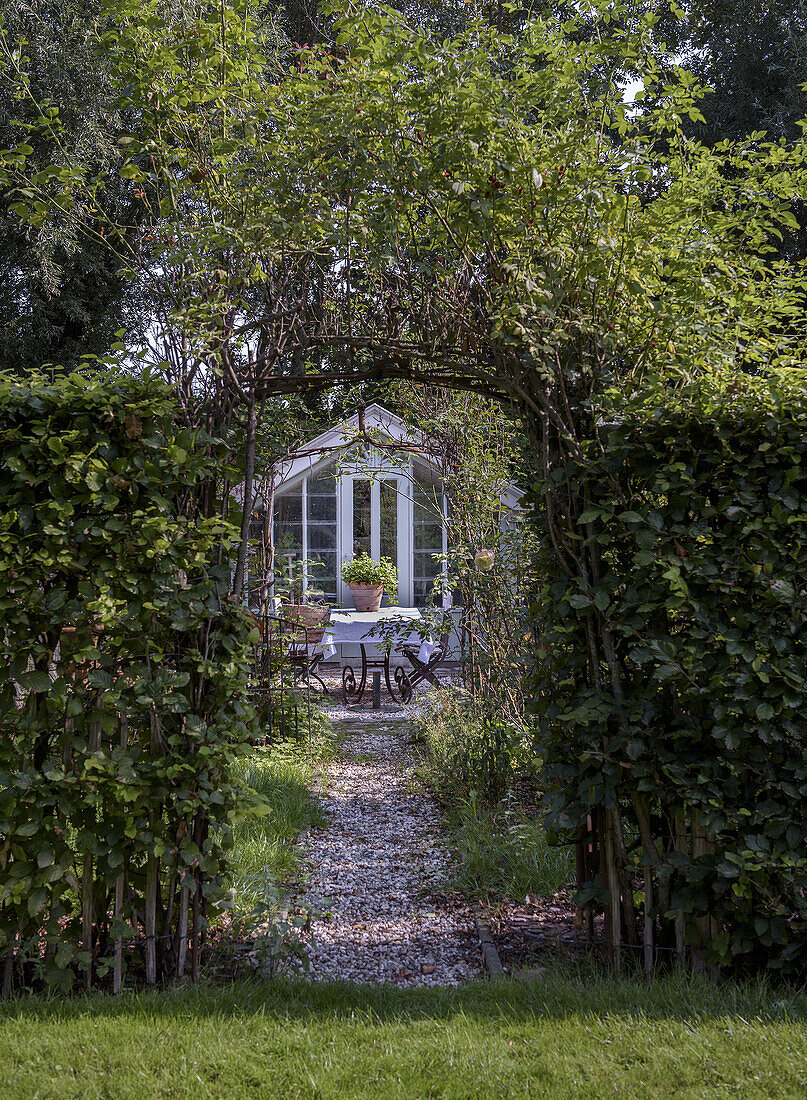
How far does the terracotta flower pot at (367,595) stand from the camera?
1249 centimetres

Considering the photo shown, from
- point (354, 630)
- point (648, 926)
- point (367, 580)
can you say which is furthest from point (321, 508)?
point (648, 926)

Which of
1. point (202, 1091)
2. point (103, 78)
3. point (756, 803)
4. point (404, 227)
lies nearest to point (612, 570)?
point (756, 803)

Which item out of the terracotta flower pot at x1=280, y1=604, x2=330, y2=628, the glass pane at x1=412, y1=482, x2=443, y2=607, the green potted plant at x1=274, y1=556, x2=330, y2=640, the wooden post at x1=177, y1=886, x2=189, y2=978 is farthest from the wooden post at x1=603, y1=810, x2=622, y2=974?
the glass pane at x1=412, y1=482, x2=443, y2=607

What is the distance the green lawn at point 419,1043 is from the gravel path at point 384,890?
50 centimetres

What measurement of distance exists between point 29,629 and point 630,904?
2453 millimetres

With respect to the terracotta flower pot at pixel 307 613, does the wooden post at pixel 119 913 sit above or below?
below

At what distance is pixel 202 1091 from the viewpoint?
216cm

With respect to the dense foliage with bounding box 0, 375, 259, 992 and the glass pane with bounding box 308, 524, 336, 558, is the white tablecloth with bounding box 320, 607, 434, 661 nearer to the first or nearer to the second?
the glass pane with bounding box 308, 524, 336, 558

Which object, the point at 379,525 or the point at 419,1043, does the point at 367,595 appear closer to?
the point at 379,525

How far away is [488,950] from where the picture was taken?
3188 mm

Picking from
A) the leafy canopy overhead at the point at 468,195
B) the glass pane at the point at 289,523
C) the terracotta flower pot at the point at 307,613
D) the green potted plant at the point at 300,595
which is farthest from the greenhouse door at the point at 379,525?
the leafy canopy overhead at the point at 468,195

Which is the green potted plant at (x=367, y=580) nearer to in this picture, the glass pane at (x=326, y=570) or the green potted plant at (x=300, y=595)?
the green potted plant at (x=300, y=595)

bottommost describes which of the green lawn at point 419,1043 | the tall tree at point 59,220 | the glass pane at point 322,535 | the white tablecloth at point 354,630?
the green lawn at point 419,1043

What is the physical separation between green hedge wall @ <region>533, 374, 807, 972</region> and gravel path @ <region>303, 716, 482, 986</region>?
84cm
